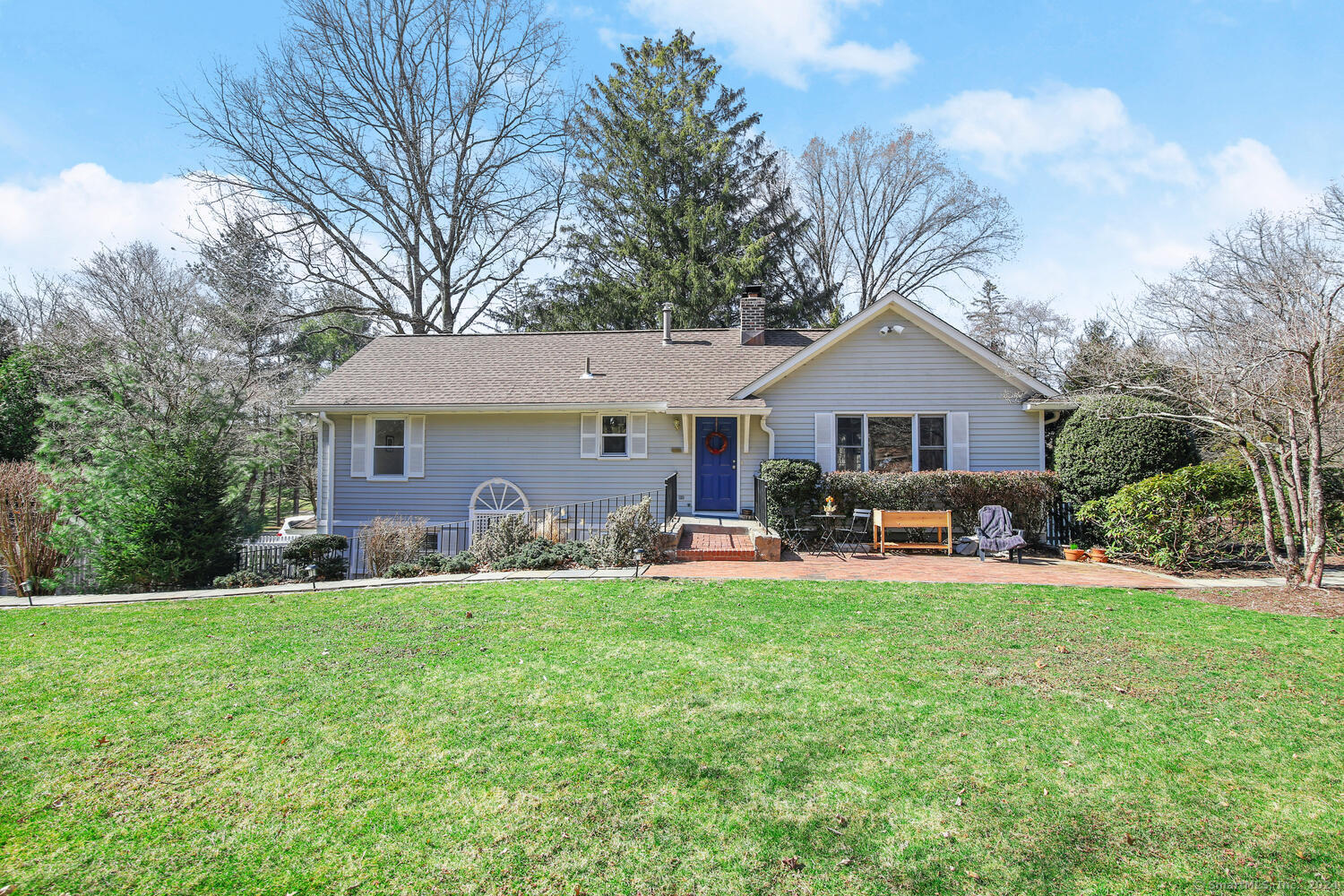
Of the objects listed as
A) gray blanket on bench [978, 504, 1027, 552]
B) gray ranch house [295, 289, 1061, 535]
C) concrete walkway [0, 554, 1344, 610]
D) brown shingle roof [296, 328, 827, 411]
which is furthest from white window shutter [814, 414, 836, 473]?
concrete walkway [0, 554, 1344, 610]

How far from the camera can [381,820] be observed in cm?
333

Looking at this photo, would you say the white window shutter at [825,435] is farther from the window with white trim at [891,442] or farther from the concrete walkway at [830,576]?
the concrete walkway at [830,576]

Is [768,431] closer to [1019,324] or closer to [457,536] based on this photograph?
[457,536]

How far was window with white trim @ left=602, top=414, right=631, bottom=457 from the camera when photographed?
1468 cm

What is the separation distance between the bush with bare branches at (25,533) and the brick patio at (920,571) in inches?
387

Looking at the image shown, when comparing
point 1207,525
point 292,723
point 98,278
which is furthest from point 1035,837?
point 98,278

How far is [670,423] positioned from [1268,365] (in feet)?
32.8

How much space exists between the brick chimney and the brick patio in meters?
7.58

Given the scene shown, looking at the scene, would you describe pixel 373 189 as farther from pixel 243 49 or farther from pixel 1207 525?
pixel 1207 525

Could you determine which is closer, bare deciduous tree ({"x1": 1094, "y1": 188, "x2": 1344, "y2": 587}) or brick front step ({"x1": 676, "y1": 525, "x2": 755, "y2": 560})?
bare deciduous tree ({"x1": 1094, "y1": 188, "x2": 1344, "y2": 587})

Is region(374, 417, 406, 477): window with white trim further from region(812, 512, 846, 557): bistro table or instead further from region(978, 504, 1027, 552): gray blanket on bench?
region(978, 504, 1027, 552): gray blanket on bench

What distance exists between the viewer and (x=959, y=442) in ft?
44.6

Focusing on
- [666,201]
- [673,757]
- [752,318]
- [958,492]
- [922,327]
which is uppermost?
[666,201]

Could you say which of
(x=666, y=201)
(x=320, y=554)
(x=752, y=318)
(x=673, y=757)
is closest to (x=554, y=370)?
(x=752, y=318)
